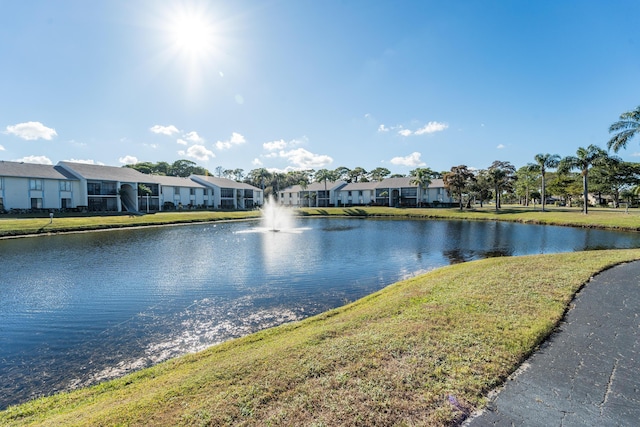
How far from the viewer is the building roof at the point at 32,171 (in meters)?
45.0

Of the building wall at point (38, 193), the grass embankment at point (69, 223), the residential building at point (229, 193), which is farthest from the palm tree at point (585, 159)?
the building wall at point (38, 193)

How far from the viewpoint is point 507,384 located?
180 inches

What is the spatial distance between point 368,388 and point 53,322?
10.7 metres

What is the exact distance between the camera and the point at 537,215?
47.1 meters

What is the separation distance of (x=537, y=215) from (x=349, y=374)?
53068 mm

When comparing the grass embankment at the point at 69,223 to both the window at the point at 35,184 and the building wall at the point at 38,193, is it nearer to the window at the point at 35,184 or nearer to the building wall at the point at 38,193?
the building wall at the point at 38,193

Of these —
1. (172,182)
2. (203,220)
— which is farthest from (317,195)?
(203,220)

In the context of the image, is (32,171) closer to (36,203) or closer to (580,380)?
(36,203)

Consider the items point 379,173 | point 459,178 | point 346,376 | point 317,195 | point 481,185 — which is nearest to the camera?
point 346,376

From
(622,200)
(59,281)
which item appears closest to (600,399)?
(59,281)

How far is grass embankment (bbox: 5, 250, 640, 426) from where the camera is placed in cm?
397

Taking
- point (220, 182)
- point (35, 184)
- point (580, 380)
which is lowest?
point (580, 380)

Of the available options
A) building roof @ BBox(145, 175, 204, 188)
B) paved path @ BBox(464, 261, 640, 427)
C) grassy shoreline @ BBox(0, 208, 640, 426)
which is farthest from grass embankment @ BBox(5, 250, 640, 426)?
building roof @ BBox(145, 175, 204, 188)

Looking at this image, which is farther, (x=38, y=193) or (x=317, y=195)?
(x=317, y=195)
